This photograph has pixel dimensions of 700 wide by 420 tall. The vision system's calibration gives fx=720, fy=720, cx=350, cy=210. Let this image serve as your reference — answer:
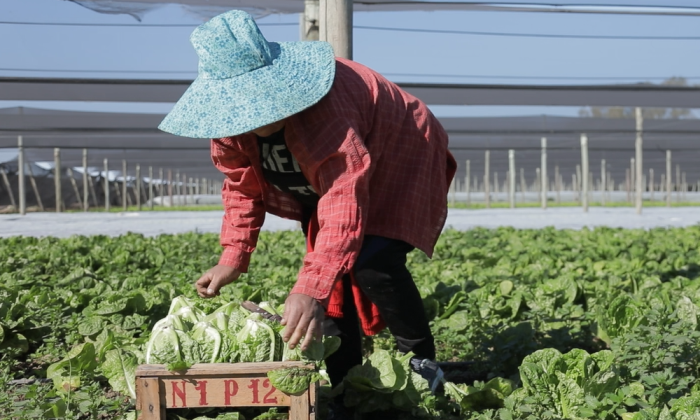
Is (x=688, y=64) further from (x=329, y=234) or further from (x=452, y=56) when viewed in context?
(x=329, y=234)

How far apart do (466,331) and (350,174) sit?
1684 mm

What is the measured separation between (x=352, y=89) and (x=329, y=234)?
0.50 metres

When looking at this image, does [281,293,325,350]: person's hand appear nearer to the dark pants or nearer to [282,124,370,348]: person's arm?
[282,124,370,348]: person's arm

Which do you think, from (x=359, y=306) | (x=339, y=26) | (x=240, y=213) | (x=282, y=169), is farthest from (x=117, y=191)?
(x=282, y=169)

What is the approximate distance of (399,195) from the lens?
7.69 ft

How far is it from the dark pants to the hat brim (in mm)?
575

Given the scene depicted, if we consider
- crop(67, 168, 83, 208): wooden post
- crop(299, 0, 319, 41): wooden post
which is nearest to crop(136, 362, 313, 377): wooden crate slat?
crop(299, 0, 319, 41): wooden post

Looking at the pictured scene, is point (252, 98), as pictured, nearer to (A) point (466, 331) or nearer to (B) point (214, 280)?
(B) point (214, 280)

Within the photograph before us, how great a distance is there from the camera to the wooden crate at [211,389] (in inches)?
74.5

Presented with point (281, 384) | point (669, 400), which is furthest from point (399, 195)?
point (669, 400)

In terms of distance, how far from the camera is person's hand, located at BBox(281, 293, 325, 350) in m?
1.81

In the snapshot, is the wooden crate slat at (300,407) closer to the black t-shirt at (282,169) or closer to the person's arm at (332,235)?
the person's arm at (332,235)

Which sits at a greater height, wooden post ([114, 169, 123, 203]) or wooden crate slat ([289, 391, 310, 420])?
wooden post ([114, 169, 123, 203])

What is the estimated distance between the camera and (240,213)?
8.25 feet
